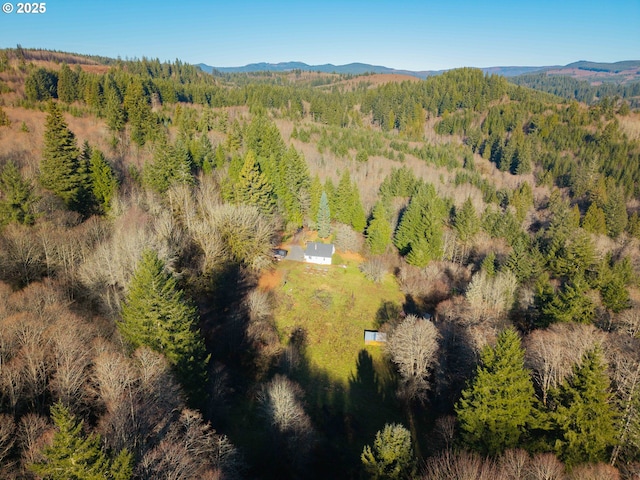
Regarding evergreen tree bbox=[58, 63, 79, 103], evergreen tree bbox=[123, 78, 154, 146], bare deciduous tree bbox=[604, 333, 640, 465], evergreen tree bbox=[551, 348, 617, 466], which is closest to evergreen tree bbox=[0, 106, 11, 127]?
evergreen tree bbox=[123, 78, 154, 146]

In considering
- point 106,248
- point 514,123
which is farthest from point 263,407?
point 514,123

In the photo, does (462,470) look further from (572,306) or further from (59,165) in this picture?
(59,165)

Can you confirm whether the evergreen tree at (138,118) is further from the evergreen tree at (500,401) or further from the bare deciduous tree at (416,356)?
the evergreen tree at (500,401)

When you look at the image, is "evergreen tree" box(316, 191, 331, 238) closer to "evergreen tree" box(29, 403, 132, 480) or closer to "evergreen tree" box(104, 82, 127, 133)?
"evergreen tree" box(104, 82, 127, 133)

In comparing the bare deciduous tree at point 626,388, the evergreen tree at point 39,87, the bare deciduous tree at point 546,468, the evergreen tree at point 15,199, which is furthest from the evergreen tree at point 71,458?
the evergreen tree at point 39,87

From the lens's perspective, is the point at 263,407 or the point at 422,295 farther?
the point at 422,295

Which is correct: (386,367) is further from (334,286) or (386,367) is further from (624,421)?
(624,421)
